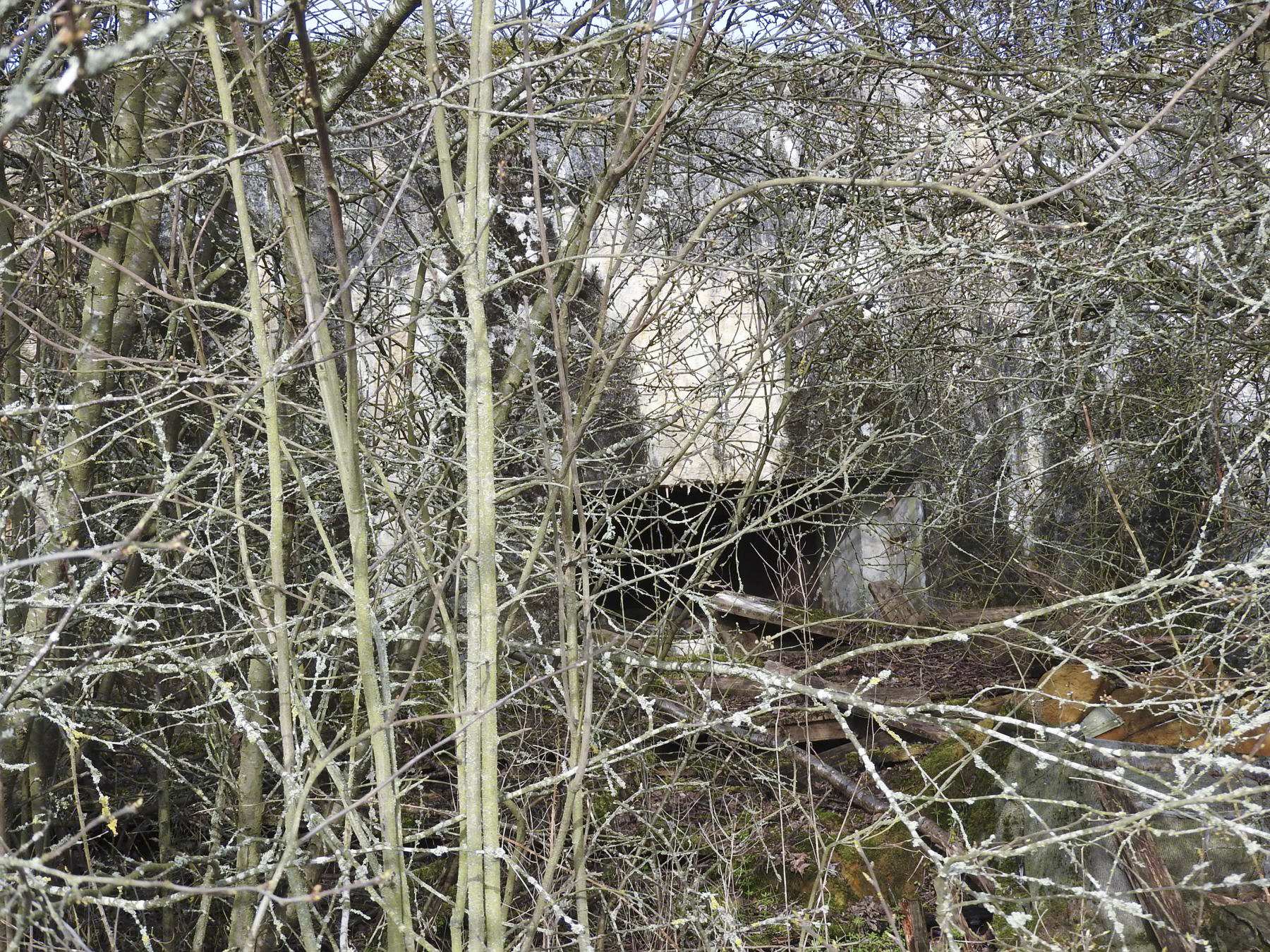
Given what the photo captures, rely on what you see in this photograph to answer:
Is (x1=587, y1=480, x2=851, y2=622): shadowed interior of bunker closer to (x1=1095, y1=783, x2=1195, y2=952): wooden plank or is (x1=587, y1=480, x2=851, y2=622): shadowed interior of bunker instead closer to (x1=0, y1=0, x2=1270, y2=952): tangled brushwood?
(x1=0, y1=0, x2=1270, y2=952): tangled brushwood

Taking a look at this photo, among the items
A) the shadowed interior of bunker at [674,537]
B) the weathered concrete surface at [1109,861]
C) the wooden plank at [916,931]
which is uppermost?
the shadowed interior of bunker at [674,537]

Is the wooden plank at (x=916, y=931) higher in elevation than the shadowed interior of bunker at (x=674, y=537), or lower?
lower

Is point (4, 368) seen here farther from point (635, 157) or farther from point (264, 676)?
point (635, 157)

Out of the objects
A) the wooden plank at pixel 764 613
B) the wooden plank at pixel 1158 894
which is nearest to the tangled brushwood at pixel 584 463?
the wooden plank at pixel 1158 894

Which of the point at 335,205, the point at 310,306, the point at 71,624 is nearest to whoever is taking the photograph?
the point at 335,205

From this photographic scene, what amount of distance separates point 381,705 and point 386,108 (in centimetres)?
404

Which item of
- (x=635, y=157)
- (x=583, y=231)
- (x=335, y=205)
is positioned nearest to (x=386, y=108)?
(x=583, y=231)

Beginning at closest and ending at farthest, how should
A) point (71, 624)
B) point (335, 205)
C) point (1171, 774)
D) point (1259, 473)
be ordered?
point (335, 205), point (71, 624), point (1171, 774), point (1259, 473)

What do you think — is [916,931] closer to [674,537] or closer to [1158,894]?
[1158,894]

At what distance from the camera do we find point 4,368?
3898mm

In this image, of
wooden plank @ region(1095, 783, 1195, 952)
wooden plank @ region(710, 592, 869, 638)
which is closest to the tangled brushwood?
wooden plank @ region(1095, 783, 1195, 952)

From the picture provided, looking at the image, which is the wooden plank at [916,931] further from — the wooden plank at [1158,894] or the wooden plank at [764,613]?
the wooden plank at [764,613]

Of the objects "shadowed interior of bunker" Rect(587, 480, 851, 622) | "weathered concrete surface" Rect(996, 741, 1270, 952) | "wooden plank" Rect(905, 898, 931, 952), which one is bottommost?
"wooden plank" Rect(905, 898, 931, 952)

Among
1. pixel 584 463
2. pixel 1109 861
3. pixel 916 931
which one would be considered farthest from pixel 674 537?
pixel 1109 861
